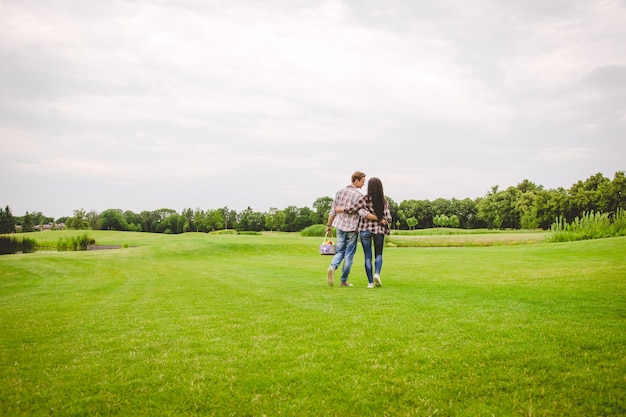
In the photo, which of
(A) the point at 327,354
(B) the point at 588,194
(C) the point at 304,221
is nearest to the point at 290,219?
(C) the point at 304,221

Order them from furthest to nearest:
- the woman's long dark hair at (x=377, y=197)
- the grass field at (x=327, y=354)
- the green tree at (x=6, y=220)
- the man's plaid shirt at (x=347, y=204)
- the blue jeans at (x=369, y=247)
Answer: the green tree at (x=6, y=220) < the man's plaid shirt at (x=347, y=204) < the blue jeans at (x=369, y=247) < the woman's long dark hair at (x=377, y=197) < the grass field at (x=327, y=354)

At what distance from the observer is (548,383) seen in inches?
169

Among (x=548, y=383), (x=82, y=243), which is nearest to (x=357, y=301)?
(x=548, y=383)

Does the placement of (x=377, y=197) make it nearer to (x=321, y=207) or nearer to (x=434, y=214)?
(x=321, y=207)

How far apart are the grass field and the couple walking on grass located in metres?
1.63

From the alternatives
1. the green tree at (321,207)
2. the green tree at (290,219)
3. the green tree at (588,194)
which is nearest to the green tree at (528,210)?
the green tree at (588,194)

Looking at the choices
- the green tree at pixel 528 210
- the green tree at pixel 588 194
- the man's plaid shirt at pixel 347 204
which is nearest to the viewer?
the man's plaid shirt at pixel 347 204

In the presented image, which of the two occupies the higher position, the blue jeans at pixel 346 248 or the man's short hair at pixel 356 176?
the man's short hair at pixel 356 176

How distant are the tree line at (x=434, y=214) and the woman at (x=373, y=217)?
279ft

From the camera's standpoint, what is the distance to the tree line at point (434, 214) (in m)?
82.8

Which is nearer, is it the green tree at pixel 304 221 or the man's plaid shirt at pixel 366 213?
the man's plaid shirt at pixel 366 213

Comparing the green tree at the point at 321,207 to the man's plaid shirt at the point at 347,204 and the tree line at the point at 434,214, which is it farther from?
the man's plaid shirt at the point at 347,204

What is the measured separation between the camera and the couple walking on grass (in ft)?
39.5

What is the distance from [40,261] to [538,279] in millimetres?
28728
